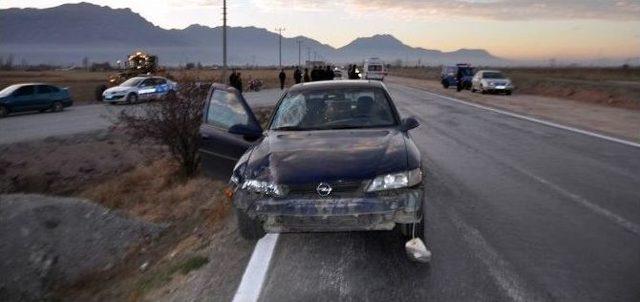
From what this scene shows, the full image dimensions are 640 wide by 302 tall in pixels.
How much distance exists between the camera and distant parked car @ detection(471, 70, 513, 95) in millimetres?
37938

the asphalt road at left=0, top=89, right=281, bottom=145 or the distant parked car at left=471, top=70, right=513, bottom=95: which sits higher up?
the distant parked car at left=471, top=70, right=513, bottom=95

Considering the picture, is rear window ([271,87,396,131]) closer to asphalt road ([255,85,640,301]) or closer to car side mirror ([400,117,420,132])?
car side mirror ([400,117,420,132])

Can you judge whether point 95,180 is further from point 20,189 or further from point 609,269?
point 609,269

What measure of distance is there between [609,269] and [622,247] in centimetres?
72

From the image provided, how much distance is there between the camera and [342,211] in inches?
201

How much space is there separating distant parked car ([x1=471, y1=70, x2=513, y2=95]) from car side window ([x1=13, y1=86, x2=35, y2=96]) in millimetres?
26177

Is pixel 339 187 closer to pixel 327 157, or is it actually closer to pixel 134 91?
pixel 327 157

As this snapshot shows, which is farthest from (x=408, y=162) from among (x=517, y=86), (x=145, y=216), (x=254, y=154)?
(x=517, y=86)

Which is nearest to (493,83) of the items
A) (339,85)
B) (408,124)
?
(339,85)

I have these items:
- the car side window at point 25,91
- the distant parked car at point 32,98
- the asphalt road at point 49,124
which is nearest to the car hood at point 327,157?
the asphalt road at point 49,124

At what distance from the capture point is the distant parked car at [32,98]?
28406 mm

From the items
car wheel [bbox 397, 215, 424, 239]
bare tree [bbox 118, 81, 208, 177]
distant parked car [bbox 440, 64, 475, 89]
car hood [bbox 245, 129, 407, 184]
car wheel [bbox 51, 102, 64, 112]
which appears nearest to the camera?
car hood [bbox 245, 129, 407, 184]

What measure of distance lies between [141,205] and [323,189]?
7399 mm

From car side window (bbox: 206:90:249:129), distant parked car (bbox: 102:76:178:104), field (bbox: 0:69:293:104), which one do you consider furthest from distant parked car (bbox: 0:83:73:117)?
car side window (bbox: 206:90:249:129)
